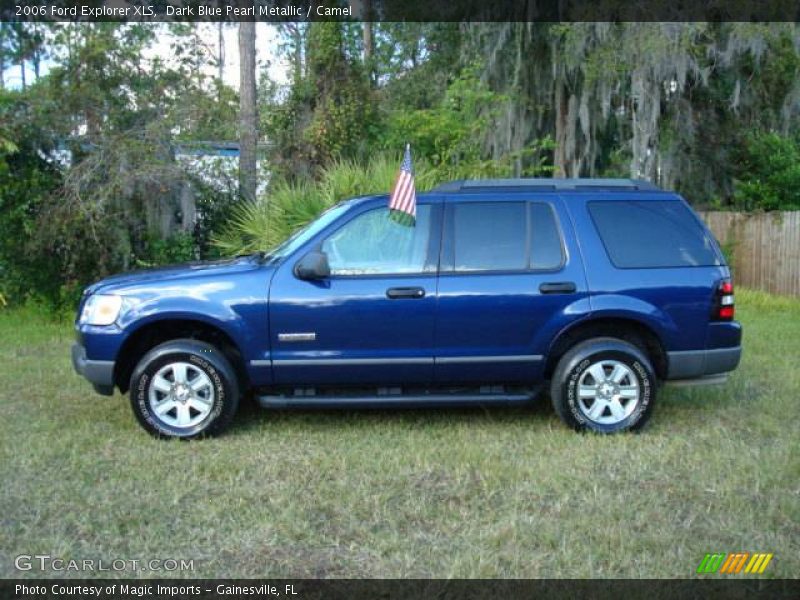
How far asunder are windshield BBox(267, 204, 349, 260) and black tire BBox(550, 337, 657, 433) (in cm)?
198

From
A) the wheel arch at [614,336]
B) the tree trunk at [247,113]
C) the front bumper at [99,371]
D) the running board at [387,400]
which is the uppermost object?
the tree trunk at [247,113]

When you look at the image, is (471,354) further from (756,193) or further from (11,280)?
(756,193)

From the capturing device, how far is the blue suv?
582cm

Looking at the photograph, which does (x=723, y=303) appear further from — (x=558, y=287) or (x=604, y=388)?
(x=558, y=287)

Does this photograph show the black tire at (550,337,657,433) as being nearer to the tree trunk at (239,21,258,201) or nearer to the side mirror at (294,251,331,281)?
the side mirror at (294,251,331,281)

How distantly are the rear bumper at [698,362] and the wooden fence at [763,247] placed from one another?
9785 millimetres

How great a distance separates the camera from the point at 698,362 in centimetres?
602

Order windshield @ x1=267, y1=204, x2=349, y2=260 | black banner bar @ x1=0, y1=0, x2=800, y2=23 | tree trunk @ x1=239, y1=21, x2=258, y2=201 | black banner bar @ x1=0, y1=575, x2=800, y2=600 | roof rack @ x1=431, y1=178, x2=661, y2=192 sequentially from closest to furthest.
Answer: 1. black banner bar @ x1=0, y1=575, x2=800, y2=600
2. windshield @ x1=267, y1=204, x2=349, y2=260
3. roof rack @ x1=431, y1=178, x2=661, y2=192
4. black banner bar @ x1=0, y1=0, x2=800, y2=23
5. tree trunk @ x1=239, y1=21, x2=258, y2=201

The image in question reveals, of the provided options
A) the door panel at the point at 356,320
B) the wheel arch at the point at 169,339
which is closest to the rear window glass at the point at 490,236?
the door panel at the point at 356,320

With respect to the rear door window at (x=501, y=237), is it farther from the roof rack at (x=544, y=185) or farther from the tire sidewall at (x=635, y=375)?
the tire sidewall at (x=635, y=375)

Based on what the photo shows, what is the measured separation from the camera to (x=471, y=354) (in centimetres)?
591

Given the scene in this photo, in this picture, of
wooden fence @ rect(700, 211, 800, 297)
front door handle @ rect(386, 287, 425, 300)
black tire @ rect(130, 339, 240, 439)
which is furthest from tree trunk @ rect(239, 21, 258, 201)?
wooden fence @ rect(700, 211, 800, 297)

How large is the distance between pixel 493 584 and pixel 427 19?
1720 cm

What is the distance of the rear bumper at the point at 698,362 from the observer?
6012mm
